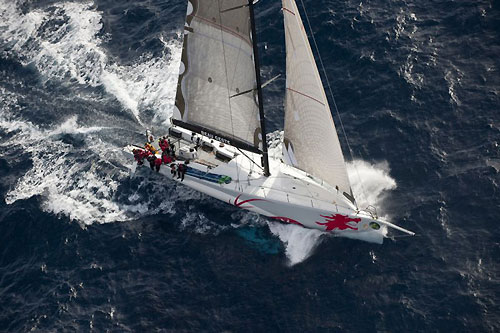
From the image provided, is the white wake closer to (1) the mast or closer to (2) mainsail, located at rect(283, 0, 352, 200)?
(2) mainsail, located at rect(283, 0, 352, 200)

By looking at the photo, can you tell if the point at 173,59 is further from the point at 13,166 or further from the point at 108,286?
the point at 108,286

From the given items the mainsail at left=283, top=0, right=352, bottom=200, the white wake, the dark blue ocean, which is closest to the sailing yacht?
the mainsail at left=283, top=0, right=352, bottom=200

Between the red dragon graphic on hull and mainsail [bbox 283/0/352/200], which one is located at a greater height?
mainsail [bbox 283/0/352/200]

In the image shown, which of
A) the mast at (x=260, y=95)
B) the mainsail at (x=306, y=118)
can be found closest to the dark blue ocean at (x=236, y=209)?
the mast at (x=260, y=95)

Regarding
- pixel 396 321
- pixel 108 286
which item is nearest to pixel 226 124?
pixel 108 286

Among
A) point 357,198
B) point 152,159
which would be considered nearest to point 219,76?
point 152,159
